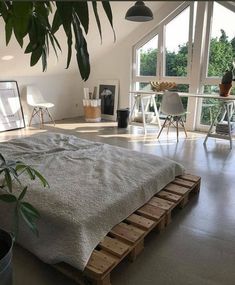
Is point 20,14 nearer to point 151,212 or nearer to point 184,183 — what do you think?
point 151,212

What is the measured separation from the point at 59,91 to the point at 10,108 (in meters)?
A: 1.42

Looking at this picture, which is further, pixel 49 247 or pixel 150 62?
pixel 150 62

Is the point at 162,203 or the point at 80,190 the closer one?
the point at 80,190

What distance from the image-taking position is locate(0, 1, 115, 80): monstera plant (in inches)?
18.4

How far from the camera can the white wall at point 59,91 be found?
575 cm

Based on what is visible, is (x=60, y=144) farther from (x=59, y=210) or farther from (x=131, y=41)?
(x=131, y=41)

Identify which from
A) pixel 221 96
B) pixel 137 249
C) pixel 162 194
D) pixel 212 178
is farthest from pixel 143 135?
pixel 137 249

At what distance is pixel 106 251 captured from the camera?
5.23 ft

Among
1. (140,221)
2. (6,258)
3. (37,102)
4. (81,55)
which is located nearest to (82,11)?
(81,55)

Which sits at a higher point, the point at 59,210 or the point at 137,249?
the point at 59,210

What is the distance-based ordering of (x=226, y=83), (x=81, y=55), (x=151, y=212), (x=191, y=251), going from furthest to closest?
(x=226, y=83) → (x=151, y=212) → (x=191, y=251) → (x=81, y=55)

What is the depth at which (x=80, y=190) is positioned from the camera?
6.29ft

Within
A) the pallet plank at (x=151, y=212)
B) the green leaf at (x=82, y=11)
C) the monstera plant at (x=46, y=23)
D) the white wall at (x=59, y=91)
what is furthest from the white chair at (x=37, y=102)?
the green leaf at (x=82, y=11)

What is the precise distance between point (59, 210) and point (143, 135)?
3.55 m
